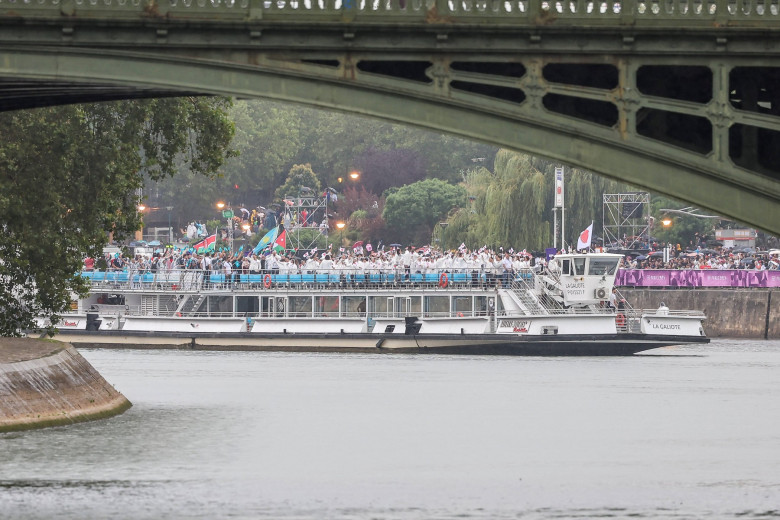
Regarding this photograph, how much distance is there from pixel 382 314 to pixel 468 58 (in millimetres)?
47066

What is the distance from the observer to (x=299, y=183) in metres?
128

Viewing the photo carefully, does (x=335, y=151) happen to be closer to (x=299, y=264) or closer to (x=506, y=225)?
(x=506, y=225)

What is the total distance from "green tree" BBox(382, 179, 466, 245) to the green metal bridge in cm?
8959

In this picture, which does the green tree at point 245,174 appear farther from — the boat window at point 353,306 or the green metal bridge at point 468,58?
the green metal bridge at point 468,58

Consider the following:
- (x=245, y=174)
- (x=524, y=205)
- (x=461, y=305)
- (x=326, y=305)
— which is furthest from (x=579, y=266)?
(x=245, y=174)

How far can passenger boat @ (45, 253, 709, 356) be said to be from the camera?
205 ft

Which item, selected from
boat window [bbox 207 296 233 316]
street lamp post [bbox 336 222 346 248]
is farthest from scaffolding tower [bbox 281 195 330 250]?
boat window [bbox 207 296 233 316]

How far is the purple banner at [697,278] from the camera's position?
7725cm

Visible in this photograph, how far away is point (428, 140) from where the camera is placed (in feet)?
424

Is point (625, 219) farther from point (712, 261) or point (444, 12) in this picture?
point (444, 12)

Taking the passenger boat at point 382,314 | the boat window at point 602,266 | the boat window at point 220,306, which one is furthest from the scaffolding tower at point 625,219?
the boat window at point 220,306

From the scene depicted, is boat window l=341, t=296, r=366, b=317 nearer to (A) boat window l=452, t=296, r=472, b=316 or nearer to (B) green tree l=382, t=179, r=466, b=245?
(A) boat window l=452, t=296, r=472, b=316

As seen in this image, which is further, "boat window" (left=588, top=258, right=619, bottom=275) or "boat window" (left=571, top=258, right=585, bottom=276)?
"boat window" (left=588, top=258, right=619, bottom=275)

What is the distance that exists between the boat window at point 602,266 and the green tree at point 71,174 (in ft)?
80.1
